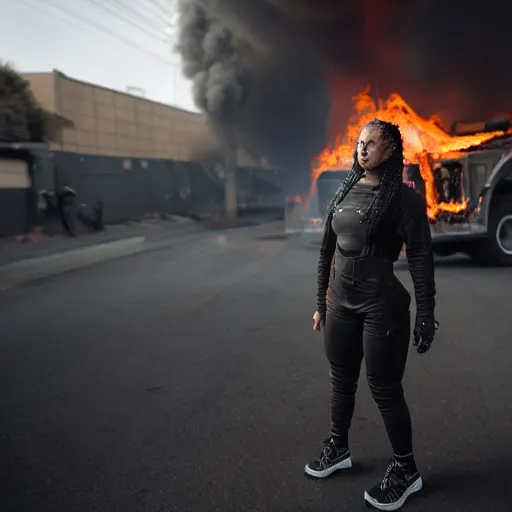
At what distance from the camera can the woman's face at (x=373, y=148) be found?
2.69 meters

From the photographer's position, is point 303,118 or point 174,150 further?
point 174,150

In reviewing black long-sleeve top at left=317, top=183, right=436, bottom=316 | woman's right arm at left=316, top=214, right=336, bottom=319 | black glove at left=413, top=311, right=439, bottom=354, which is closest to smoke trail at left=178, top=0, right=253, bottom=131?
woman's right arm at left=316, top=214, right=336, bottom=319

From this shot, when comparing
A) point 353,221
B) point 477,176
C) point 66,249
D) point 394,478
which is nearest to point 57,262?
point 66,249

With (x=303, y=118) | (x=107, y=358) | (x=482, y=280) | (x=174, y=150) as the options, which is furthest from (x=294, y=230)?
(x=174, y=150)

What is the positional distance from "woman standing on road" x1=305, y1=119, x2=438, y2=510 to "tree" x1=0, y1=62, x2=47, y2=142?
19112 millimetres

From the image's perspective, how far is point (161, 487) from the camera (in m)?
2.79

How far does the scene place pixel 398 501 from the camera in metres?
2.60

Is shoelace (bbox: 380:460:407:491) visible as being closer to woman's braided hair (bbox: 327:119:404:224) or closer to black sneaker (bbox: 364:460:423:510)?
black sneaker (bbox: 364:460:423:510)

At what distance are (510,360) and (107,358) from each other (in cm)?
321

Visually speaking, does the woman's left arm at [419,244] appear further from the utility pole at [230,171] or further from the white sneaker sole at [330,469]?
the utility pole at [230,171]

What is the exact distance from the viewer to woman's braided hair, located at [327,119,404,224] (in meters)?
2.66

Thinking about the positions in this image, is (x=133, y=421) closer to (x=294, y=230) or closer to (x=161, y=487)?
(x=161, y=487)

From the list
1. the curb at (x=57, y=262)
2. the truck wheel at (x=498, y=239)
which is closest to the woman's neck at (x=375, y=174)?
the curb at (x=57, y=262)

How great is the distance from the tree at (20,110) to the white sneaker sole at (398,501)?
64.0 feet
